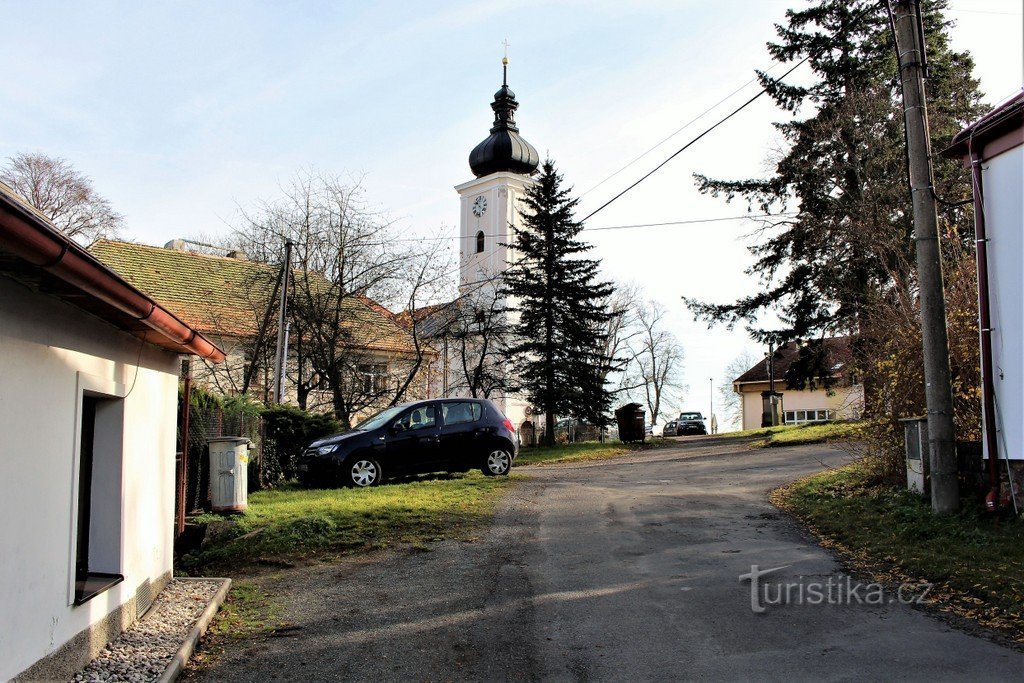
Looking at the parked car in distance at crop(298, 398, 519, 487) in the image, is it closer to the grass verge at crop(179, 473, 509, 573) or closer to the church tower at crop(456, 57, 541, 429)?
the grass verge at crop(179, 473, 509, 573)

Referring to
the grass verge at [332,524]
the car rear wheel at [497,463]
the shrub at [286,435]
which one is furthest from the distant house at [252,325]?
the grass verge at [332,524]

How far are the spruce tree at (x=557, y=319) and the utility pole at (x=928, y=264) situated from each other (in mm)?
22851

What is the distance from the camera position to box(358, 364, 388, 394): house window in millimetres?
25688

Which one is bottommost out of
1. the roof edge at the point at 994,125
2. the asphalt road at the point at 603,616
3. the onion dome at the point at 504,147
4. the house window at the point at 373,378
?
the asphalt road at the point at 603,616

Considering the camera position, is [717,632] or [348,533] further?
[348,533]

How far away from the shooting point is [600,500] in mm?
13305

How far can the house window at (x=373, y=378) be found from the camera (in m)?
25.7

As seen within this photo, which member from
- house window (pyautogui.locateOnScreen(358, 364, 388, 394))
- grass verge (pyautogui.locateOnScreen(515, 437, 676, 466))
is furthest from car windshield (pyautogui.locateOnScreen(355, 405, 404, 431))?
house window (pyautogui.locateOnScreen(358, 364, 388, 394))

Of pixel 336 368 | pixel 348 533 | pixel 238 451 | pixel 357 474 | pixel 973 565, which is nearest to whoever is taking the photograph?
pixel 973 565

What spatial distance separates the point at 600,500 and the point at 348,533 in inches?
174

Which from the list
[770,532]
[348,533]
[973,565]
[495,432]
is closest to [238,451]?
[348,533]

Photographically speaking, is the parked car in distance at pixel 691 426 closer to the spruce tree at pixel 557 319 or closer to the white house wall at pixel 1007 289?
the spruce tree at pixel 557 319

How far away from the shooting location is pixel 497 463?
16.3 m

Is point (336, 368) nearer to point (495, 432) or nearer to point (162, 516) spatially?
point (495, 432)
